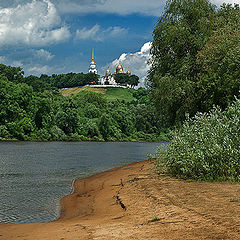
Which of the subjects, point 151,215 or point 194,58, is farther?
point 194,58

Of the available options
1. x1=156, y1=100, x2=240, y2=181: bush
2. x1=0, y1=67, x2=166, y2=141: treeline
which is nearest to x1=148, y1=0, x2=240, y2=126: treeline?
x1=156, y1=100, x2=240, y2=181: bush

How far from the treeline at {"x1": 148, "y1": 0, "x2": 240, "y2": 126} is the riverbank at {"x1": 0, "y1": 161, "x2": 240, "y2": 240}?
11805mm

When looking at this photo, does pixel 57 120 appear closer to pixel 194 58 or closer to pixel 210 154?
pixel 194 58

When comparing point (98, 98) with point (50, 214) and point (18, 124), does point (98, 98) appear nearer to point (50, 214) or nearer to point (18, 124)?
point (18, 124)

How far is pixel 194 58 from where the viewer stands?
1073 inches

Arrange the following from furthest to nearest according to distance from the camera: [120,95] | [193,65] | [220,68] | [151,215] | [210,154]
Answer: [120,95], [193,65], [220,68], [210,154], [151,215]

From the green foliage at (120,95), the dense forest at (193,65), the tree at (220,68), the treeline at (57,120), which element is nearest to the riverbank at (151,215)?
the dense forest at (193,65)

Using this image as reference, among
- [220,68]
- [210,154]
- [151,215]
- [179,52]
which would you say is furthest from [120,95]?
[151,215]

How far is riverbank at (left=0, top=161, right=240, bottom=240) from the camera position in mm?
7125

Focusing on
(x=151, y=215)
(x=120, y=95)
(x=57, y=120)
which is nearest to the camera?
(x=151, y=215)

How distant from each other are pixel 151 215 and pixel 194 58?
67.4 ft

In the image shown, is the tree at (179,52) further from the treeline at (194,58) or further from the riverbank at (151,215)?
the riverbank at (151,215)

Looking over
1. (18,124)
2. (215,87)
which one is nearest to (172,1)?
(215,87)

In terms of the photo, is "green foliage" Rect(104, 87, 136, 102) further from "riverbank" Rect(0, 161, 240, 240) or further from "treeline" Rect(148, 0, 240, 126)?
"riverbank" Rect(0, 161, 240, 240)
